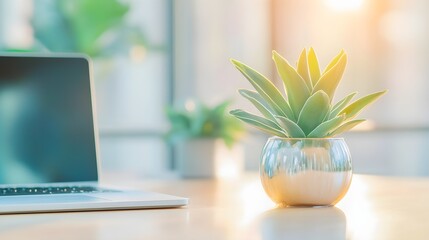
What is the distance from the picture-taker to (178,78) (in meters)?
4.83

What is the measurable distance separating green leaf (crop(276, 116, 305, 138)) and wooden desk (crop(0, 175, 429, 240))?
108 millimetres

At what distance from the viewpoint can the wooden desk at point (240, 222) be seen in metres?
0.93

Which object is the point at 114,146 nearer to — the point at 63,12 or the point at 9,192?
the point at 63,12

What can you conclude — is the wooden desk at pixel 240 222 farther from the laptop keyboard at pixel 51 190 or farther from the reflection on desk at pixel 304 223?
the laptop keyboard at pixel 51 190

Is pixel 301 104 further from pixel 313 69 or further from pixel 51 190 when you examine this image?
pixel 51 190

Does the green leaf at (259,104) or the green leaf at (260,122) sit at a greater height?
the green leaf at (259,104)

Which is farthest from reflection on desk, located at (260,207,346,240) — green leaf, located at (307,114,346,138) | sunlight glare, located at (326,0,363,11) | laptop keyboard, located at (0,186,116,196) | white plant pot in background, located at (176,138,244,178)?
sunlight glare, located at (326,0,363,11)

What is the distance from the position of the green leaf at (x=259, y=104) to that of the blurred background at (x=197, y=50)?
305 cm

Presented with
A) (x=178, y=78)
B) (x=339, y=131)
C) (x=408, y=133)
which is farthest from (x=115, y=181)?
(x=178, y=78)

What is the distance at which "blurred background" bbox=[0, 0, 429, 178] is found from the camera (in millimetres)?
4262

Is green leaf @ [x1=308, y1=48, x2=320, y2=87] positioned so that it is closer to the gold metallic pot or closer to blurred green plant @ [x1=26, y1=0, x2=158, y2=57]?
the gold metallic pot

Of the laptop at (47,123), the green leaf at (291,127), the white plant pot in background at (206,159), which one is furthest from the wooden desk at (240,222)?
the white plant pot in background at (206,159)

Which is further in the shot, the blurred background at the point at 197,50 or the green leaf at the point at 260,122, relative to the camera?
the blurred background at the point at 197,50

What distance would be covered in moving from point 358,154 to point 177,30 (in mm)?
1265
